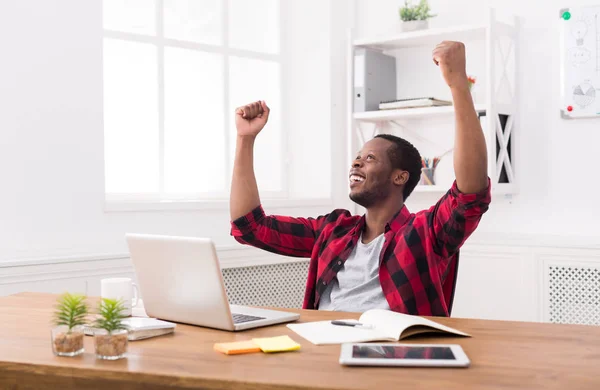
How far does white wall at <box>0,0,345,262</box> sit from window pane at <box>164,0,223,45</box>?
54 cm

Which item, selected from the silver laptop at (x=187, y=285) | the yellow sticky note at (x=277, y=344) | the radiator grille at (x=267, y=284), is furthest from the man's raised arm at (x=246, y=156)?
the radiator grille at (x=267, y=284)

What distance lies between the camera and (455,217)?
2061 millimetres

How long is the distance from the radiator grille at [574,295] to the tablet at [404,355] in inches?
83.9

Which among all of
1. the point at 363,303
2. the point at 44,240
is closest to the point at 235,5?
the point at 44,240

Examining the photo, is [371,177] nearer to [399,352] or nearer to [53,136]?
[399,352]

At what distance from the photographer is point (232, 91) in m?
4.01

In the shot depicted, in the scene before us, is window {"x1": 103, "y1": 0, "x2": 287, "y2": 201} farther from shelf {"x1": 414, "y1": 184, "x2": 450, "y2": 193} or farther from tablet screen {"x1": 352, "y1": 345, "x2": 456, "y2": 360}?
tablet screen {"x1": 352, "y1": 345, "x2": 456, "y2": 360}

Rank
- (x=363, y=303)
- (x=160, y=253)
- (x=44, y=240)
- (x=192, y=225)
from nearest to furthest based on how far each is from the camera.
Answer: (x=160, y=253)
(x=363, y=303)
(x=44, y=240)
(x=192, y=225)

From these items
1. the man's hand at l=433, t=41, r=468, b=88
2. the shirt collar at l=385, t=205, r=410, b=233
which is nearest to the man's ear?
the shirt collar at l=385, t=205, r=410, b=233

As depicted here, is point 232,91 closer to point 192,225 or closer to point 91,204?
point 192,225

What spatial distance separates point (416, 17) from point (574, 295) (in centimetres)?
156

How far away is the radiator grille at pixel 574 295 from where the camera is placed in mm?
3426

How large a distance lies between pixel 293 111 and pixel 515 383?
3.10 m

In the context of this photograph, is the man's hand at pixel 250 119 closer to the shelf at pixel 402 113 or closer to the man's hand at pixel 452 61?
the man's hand at pixel 452 61
